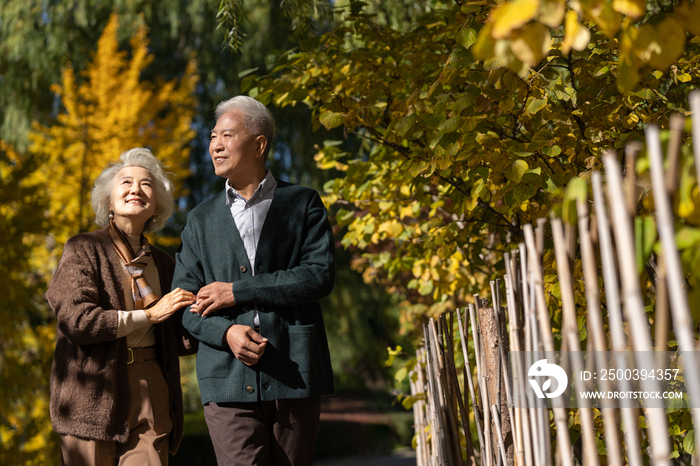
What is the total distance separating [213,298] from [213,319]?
0.07 m

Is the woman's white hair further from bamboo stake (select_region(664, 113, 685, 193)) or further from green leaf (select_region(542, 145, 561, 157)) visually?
bamboo stake (select_region(664, 113, 685, 193))

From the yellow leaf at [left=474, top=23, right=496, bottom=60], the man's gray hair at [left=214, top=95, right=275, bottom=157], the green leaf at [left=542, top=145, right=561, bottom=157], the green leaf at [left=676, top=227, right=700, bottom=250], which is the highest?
the man's gray hair at [left=214, top=95, right=275, bottom=157]

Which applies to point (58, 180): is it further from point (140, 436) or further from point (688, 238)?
point (688, 238)

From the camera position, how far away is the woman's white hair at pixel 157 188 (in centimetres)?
238

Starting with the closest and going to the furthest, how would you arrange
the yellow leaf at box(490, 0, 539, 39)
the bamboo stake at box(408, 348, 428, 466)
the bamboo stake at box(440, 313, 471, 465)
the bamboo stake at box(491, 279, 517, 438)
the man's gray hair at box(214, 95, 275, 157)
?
the yellow leaf at box(490, 0, 539, 39)
the bamboo stake at box(491, 279, 517, 438)
the man's gray hair at box(214, 95, 275, 157)
the bamboo stake at box(440, 313, 471, 465)
the bamboo stake at box(408, 348, 428, 466)

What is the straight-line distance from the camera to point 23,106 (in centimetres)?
779


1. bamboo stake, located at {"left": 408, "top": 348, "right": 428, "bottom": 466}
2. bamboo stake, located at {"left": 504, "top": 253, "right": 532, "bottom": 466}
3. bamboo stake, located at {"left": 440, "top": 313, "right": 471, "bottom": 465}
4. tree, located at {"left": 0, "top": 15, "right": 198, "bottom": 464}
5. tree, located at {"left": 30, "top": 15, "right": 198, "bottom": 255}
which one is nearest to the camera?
bamboo stake, located at {"left": 504, "top": 253, "right": 532, "bottom": 466}

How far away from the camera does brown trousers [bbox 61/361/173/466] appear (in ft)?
6.85

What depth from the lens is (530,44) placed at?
0.93 meters

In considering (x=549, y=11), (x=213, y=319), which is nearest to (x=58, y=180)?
(x=213, y=319)

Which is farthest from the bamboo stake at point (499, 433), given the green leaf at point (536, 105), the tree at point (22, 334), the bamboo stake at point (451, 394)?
the tree at point (22, 334)

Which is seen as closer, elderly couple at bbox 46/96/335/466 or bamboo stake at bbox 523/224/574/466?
bamboo stake at bbox 523/224/574/466

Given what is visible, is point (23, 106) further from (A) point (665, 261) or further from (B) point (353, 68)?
(A) point (665, 261)

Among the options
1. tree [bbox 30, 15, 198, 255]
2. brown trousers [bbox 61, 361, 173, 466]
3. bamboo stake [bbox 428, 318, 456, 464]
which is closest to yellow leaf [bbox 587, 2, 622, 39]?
bamboo stake [bbox 428, 318, 456, 464]
